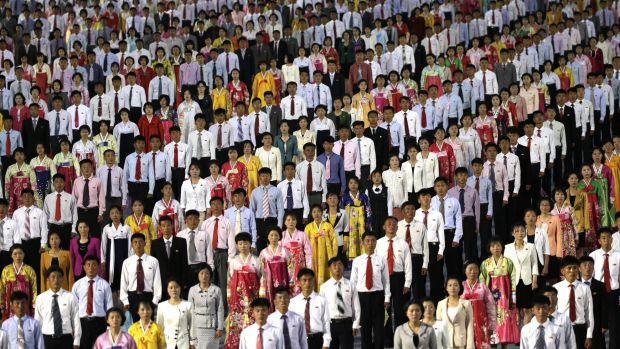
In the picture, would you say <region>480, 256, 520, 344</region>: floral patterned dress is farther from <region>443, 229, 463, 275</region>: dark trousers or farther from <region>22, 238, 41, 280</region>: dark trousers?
<region>22, 238, 41, 280</region>: dark trousers

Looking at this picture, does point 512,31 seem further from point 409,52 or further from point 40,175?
point 40,175

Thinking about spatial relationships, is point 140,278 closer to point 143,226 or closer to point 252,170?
point 143,226

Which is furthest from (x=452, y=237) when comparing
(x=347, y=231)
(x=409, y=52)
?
(x=409, y=52)

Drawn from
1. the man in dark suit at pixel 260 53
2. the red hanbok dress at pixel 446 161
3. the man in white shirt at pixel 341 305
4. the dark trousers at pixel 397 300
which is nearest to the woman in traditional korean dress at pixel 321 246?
the dark trousers at pixel 397 300

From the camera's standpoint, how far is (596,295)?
2077 centimetres

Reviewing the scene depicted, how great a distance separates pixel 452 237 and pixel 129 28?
1479cm

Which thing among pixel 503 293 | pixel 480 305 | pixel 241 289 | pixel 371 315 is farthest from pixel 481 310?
pixel 241 289

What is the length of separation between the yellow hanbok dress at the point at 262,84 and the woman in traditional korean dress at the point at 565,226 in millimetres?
9157

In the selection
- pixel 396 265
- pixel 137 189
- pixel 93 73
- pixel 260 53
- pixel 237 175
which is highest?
pixel 260 53

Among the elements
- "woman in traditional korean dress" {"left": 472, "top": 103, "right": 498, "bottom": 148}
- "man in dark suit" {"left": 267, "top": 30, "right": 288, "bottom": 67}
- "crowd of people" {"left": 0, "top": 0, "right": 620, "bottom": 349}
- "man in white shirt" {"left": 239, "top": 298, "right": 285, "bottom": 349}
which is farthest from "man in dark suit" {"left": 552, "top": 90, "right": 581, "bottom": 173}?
"man in white shirt" {"left": 239, "top": 298, "right": 285, "bottom": 349}

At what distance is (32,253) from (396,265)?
6.07 meters

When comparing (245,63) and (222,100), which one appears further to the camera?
(245,63)

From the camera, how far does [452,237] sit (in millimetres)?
23094

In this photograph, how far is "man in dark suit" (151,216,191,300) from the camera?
21.8 m
